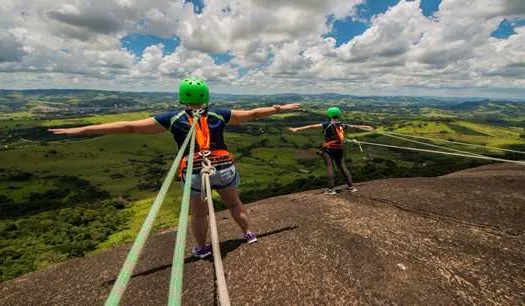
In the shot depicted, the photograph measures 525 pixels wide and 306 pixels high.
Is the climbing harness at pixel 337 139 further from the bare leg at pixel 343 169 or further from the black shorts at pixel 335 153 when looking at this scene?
the bare leg at pixel 343 169

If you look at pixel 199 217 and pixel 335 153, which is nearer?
pixel 199 217

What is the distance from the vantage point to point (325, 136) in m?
14.2

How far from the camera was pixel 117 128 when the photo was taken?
6461 millimetres

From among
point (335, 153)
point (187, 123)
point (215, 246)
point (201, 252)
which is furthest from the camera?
point (335, 153)

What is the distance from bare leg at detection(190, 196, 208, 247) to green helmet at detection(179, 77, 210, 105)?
201 centimetres

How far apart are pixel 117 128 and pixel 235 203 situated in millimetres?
2980

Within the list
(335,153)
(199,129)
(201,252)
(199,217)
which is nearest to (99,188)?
(335,153)

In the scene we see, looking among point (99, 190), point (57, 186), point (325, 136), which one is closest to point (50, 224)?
point (99, 190)

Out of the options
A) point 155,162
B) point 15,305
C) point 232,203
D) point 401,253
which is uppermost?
point 232,203

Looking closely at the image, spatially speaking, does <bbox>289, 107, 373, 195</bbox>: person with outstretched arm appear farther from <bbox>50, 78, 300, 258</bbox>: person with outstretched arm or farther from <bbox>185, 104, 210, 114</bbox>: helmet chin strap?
<bbox>185, 104, 210, 114</bbox>: helmet chin strap

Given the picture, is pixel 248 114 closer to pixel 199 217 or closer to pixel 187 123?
pixel 187 123

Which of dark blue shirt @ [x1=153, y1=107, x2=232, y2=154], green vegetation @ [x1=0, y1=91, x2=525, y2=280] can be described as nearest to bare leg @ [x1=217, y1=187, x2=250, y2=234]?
dark blue shirt @ [x1=153, y1=107, x2=232, y2=154]

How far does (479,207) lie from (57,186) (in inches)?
6472

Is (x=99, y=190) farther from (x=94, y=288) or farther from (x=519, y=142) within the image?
(x=519, y=142)
